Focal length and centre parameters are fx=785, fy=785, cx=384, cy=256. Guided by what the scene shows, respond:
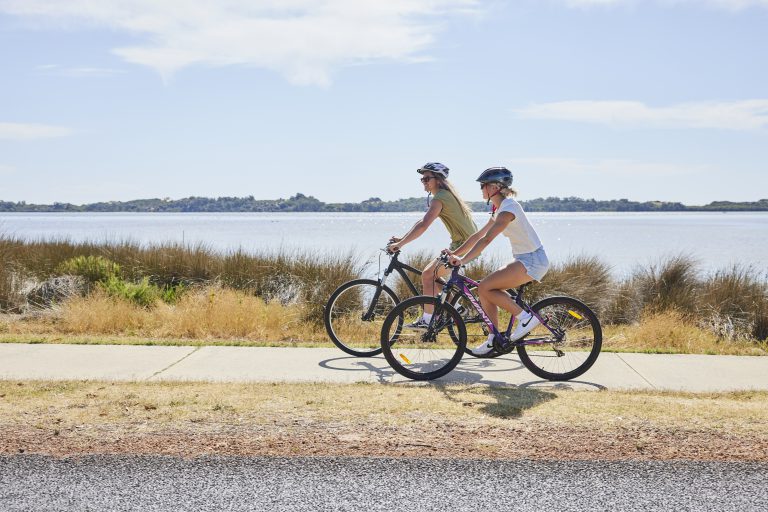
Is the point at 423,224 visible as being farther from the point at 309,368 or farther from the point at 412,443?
the point at 412,443

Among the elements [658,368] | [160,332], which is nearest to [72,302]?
[160,332]

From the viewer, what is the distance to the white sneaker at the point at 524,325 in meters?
7.33

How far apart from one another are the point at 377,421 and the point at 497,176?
268 centimetres

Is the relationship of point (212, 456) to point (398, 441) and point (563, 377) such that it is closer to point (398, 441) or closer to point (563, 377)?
point (398, 441)

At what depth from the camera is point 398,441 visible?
17.6 feet

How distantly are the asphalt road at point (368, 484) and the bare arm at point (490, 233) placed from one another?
2639 mm

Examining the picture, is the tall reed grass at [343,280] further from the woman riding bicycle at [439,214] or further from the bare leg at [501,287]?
the bare leg at [501,287]

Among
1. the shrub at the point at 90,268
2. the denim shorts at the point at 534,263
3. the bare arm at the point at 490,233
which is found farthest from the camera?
the shrub at the point at 90,268

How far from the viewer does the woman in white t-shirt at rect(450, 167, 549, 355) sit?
7.15 metres

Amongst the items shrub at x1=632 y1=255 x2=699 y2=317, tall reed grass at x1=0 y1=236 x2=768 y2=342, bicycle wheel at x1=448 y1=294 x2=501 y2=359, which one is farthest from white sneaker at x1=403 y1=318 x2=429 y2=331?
shrub at x1=632 y1=255 x2=699 y2=317

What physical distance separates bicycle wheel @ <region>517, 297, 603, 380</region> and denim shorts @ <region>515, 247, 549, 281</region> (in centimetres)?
37

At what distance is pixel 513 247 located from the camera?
735 cm

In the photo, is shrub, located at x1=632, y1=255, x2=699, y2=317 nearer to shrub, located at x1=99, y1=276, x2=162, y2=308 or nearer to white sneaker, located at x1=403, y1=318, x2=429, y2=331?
white sneaker, located at x1=403, y1=318, x2=429, y2=331

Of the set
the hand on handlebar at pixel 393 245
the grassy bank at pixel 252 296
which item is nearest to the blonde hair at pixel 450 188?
the hand on handlebar at pixel 393 245
